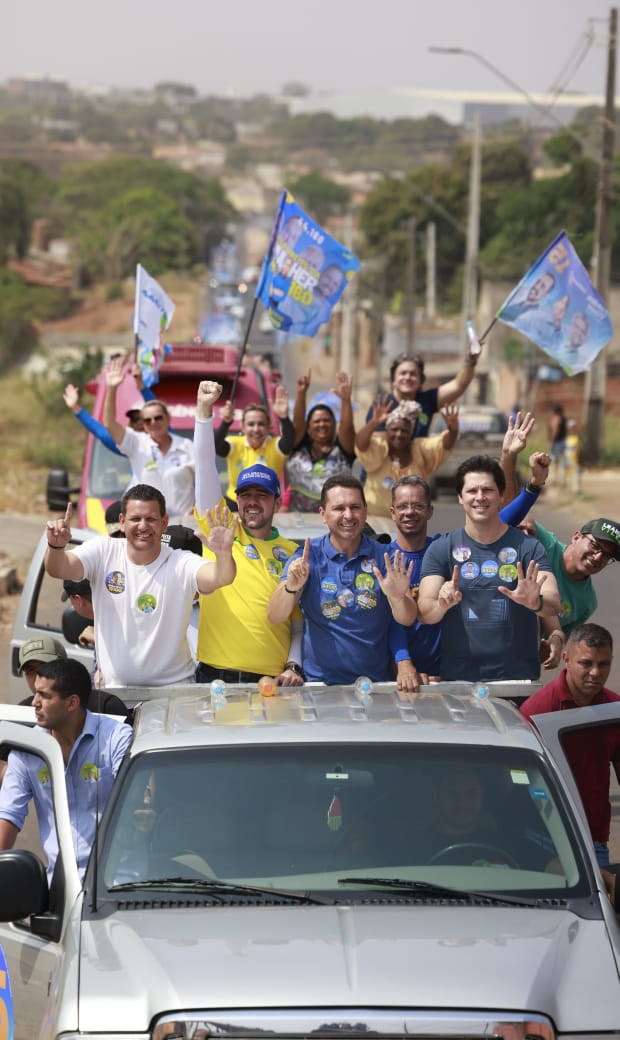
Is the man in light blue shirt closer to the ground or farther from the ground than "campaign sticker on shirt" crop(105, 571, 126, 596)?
closer to the ground

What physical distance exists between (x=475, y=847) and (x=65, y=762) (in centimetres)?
160

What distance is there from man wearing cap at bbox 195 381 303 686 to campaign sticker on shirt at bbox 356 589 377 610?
308 millimetres

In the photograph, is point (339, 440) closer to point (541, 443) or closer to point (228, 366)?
point (228, 366)

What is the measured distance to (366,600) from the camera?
6.78 m

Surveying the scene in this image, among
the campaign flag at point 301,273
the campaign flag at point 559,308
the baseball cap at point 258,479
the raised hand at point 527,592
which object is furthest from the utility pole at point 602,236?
the raised hand at point 527,592

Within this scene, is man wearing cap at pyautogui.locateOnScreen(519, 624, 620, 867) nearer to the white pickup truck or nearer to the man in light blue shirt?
the white pickup truck

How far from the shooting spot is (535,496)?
8.16 metres

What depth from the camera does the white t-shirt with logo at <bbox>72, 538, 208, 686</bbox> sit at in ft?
22.1

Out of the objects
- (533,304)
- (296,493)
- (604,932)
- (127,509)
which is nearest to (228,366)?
(533,304)

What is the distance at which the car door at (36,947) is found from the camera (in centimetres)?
477

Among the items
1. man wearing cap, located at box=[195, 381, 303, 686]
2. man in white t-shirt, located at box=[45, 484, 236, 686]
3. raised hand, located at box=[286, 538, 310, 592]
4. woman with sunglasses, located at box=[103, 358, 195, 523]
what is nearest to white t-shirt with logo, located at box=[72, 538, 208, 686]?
man in white t-shirt, located at box=[45, 484, 236, 686]

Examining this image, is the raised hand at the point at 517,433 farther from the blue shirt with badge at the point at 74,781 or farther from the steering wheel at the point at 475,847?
the steering wheel at the point at 475,847

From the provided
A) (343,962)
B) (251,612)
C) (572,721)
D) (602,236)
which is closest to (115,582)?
(251,612)

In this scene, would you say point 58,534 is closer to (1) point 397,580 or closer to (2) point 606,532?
(1) point 397,580
